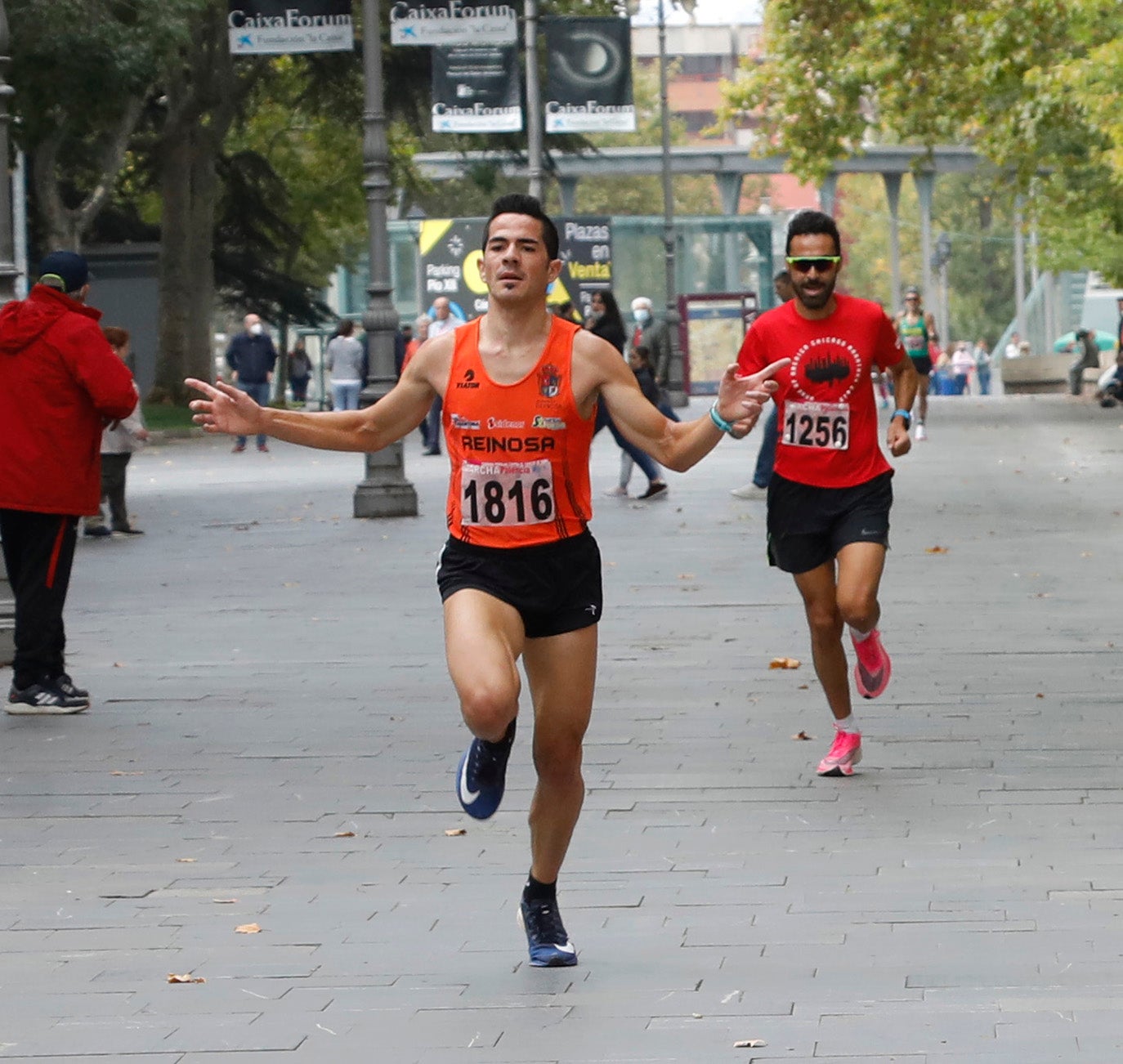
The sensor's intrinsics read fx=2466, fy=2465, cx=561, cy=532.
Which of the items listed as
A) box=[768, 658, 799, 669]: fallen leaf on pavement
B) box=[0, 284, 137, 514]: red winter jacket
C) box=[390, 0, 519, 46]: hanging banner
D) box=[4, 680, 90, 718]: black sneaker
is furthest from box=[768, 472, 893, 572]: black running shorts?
box=[390, 0, 519, 46]: hanging banner

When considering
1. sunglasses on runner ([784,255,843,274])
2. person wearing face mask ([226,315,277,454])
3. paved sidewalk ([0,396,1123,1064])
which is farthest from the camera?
person wearing face mask ([226,315,277,454])

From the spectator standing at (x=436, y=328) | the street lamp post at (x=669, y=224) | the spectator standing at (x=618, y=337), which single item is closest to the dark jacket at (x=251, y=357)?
the spectator standing at (x=436, y=328)

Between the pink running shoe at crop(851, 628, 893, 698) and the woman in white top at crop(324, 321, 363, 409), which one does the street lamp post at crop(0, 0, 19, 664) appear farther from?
the woman in white top at crop(324, 321, 363, 409)

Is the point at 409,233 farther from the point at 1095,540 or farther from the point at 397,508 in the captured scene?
the point at 1095,540

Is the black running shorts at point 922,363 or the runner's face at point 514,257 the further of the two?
the black running shorts at point 922,363

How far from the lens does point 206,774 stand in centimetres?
831

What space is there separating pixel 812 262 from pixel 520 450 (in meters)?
2.55

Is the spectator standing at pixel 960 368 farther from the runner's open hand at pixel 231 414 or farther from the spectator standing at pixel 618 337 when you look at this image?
the runner's open hand at pixel 231 414

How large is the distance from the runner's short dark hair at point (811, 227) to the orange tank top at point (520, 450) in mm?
2427

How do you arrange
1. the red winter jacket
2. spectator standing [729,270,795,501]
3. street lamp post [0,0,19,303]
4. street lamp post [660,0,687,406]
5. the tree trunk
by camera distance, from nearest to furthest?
the red winter jacket, street lamp post [0,0,19,303], spectator standing [729,270,795,501], the tree trunk, street lamp post [660,0,687,406]

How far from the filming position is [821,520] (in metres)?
8.16

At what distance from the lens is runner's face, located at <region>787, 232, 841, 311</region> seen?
7957 millimetres

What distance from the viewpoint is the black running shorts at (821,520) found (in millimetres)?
8117

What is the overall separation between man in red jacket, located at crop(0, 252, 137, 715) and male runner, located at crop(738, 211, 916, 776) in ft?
9.49
